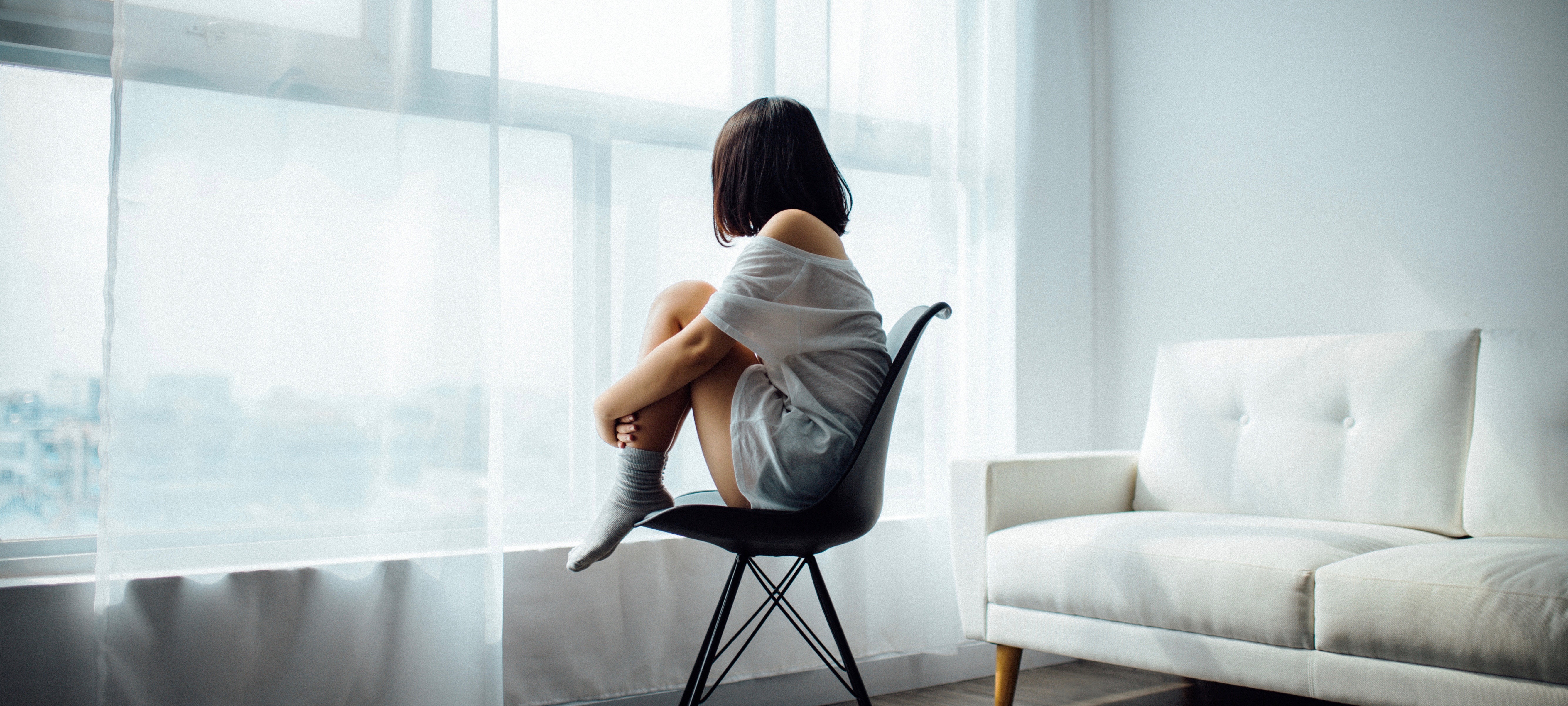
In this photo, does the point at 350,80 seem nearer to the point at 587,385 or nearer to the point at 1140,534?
the point at 587,385

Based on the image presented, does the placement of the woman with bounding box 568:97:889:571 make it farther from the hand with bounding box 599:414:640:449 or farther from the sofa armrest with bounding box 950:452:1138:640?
the sofa armrest with bounding box 950:452:1138:640

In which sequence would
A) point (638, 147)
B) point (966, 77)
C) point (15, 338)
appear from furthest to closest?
1. point (966, 77)
2. point (638, 147)
3. point (15, 338)

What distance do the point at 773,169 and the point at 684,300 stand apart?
10.1 inches

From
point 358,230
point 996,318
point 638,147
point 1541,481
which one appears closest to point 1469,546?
point 1541,481

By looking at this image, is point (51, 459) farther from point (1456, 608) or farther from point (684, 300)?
point (1456, 608)

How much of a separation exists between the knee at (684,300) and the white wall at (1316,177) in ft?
4.72

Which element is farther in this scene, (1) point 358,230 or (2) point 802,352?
(1) point 358,230

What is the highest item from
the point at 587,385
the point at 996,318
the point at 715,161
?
the point at 715,161

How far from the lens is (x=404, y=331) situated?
1.81 metres

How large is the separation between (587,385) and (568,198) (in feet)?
1.24

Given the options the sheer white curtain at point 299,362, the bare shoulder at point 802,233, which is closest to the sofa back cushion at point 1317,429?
the bare shoulder at point 802,233

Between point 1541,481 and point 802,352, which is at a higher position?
point 802,352

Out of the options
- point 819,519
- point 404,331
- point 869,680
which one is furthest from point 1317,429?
point 404,331

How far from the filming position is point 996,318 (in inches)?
105
